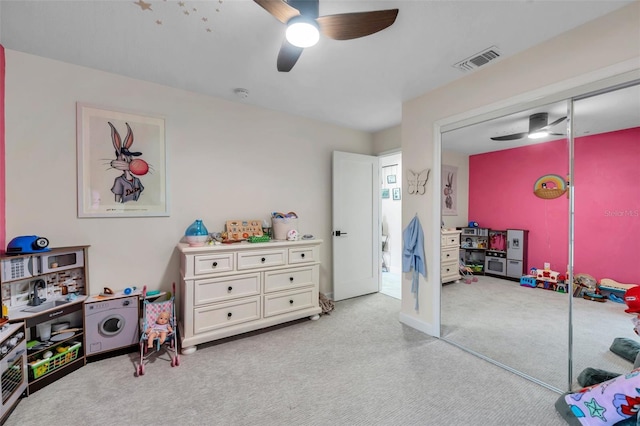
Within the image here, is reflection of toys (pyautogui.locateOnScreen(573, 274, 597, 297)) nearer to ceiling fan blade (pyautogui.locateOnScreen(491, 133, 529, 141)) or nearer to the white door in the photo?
ceiling fan blade (pyautogui.locateOnScreen(491, 133, 529, 141))

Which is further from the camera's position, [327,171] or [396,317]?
[327,171]

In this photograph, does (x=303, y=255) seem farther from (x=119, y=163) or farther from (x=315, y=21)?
(x=315, y=21)

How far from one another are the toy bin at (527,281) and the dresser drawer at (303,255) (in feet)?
6.71

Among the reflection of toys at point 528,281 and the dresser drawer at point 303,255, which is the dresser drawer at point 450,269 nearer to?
the reflection of toys at point 528,281

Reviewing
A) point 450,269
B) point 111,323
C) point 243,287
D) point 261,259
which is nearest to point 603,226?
point 450,269

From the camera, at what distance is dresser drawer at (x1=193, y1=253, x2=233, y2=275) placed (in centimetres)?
246

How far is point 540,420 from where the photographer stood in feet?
5.43

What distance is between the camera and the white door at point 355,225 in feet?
12.6

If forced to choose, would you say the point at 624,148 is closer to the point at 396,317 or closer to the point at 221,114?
the point at 396,317

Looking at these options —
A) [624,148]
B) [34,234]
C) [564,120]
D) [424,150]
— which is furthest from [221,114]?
[624,148]

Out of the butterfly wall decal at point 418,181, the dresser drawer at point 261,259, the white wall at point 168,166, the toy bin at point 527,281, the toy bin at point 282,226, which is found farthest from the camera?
the toy bin at point 282,226

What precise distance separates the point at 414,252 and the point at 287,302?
5.05 ft

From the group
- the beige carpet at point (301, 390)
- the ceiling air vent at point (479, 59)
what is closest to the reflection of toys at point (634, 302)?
the beige carpet at point (301, 390)

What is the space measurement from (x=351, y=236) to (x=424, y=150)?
1.67 meters
